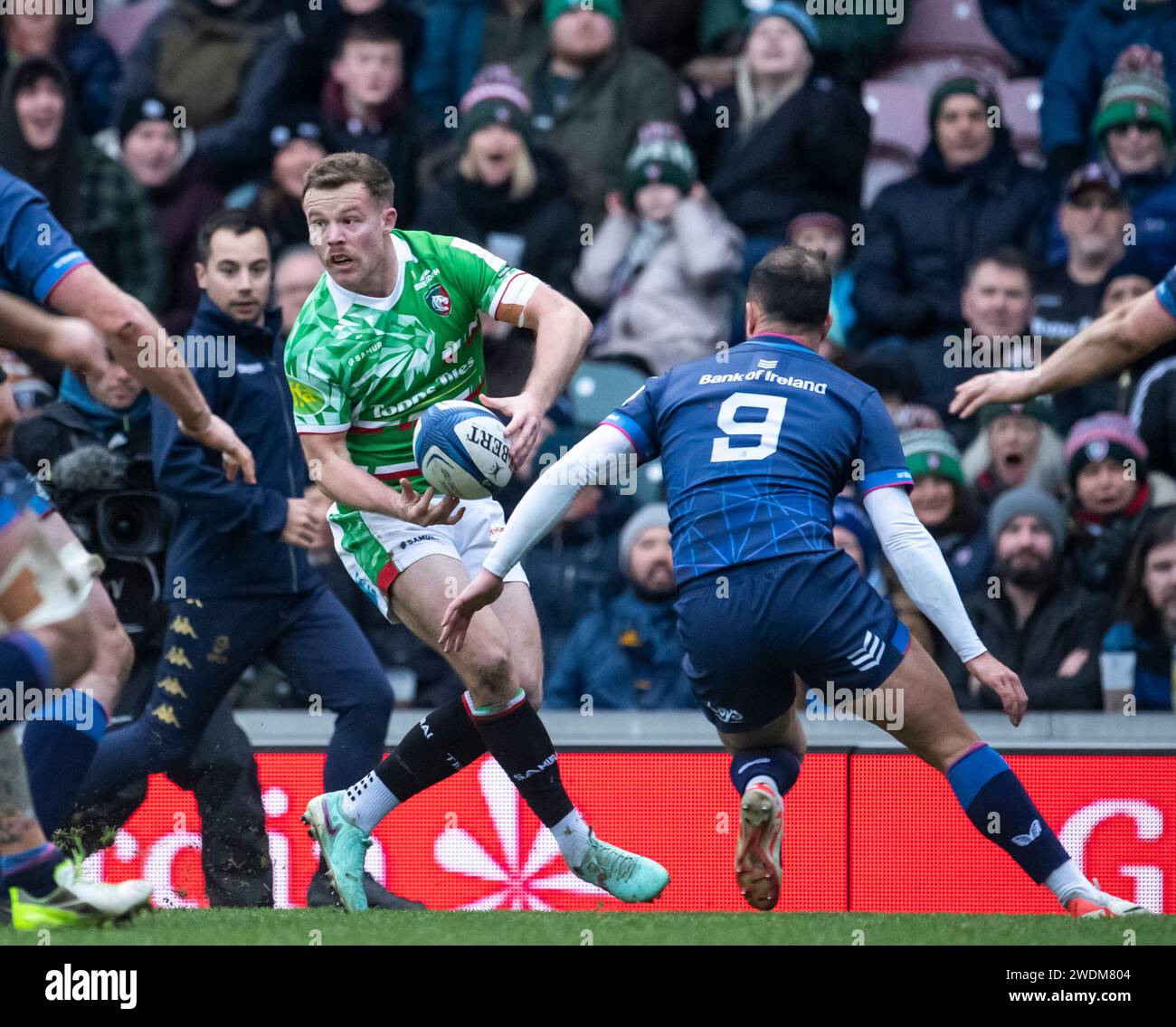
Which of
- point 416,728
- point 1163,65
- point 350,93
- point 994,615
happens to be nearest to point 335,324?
point 416,728

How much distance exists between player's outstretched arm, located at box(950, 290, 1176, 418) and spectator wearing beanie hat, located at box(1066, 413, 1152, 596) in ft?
9.11

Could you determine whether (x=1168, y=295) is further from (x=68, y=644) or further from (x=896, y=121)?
(x=896, y=121)

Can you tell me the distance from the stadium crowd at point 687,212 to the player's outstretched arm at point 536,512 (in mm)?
2442

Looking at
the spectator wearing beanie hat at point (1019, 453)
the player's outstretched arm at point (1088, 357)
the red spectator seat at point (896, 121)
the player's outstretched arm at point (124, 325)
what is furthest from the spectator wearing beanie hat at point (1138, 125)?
the player's outstretched arm at point (124, 325)

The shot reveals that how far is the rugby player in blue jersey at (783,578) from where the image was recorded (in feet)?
18.4

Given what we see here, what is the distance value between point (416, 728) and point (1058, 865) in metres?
2.17

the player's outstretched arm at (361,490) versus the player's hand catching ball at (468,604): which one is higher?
the player's outstretched arm at (361,490)

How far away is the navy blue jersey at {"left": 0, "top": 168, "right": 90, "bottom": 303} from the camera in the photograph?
17.5 feet

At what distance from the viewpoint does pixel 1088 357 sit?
6109 millimetres

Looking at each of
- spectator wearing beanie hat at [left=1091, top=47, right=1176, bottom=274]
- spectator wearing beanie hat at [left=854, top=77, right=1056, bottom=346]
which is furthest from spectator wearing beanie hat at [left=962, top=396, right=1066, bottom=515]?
spectator wearing beanie hat at [left=1091, top=47, right=1176, bottom=274]

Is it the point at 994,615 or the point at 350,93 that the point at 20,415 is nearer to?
the point at 350,93

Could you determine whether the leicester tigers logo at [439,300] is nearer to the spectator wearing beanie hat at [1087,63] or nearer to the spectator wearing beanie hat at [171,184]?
the spectator wearing beanie hat at [171,184]

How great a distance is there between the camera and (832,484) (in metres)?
5.81

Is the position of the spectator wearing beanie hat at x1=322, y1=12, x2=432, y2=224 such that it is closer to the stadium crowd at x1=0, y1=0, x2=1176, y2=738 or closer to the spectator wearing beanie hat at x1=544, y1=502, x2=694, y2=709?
the stadium crowd at x1=0, y1=0, x2=1176, y2=738
